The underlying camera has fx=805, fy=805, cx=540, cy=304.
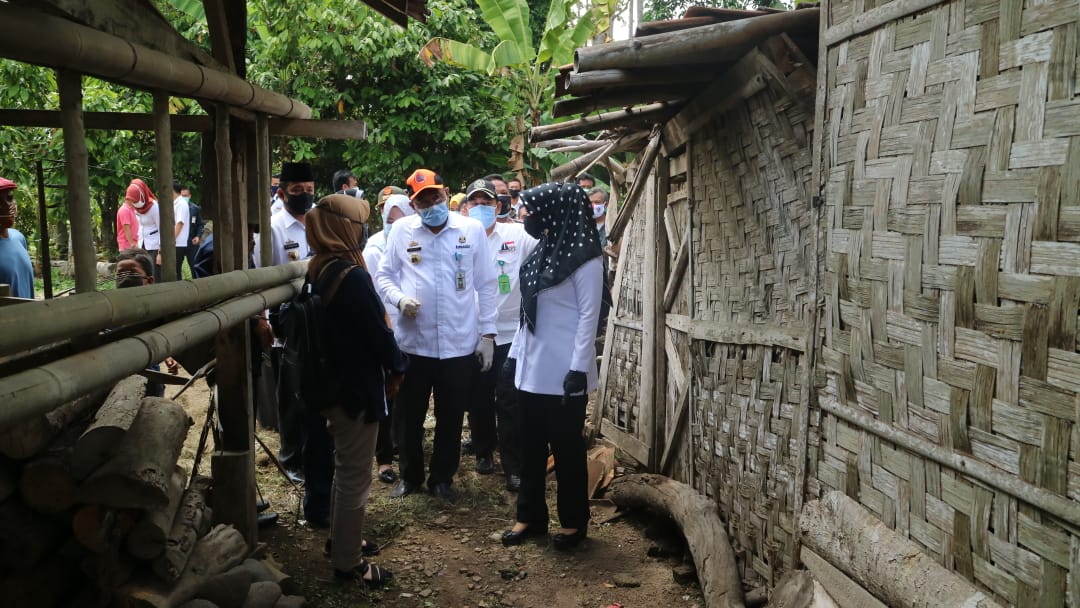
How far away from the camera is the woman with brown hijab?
3.93 metres

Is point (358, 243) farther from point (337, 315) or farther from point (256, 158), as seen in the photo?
point (256, 158)

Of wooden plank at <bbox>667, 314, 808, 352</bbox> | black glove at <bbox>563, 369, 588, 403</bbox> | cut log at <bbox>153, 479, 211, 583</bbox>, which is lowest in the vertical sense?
cut log at <bbox>153, 479, 211, 583</bbox>

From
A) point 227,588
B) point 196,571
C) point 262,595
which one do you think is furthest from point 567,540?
point 196,571

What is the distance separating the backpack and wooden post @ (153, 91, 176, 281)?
32.2 inches

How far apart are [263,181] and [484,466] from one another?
2929mm

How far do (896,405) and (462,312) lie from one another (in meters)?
3.44

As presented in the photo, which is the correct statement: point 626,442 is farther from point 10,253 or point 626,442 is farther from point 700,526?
point 10,253

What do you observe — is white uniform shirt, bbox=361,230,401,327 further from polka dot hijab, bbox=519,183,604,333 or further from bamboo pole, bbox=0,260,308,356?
bamboo pole, bbox=0,260,308,356

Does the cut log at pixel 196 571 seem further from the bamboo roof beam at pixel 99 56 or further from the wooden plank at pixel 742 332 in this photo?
the wooden plank at pixel 742 332

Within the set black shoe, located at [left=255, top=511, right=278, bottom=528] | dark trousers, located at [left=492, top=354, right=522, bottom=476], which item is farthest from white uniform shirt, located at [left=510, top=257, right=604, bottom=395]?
black shoe, located at [left=255, top=511, right=278, bottom=528]

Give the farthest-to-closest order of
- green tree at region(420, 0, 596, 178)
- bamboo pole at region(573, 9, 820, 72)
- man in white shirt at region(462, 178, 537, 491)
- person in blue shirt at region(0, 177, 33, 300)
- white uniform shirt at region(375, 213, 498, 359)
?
green tree at region(420, 0, 596, 178)
man in white shirt at region(462, 178, 537, 491)
white uniform shirt at region(375, 213, 498, 359)
person in blue shirt at region(0, 177, 33, 300)
bamboo pole at region(573, 9, 820, 72)

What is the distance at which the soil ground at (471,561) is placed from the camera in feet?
14.0

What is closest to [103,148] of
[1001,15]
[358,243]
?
[358,243]

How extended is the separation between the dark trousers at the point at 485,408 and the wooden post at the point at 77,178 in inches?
146
